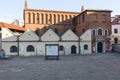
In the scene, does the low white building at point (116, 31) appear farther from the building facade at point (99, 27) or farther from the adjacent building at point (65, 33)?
the adjacent building at point (65, 33)

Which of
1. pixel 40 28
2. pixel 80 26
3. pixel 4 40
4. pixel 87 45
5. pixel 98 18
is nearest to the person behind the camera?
pixel 4 40

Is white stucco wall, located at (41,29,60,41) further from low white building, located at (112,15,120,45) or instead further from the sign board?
low white building, located at (112,15,120,45)

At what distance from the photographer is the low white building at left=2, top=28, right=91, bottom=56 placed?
48.7m

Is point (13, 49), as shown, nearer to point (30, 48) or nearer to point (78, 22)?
point (30, 48)

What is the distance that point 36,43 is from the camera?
162 ft

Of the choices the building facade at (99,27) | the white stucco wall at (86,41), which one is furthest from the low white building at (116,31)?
the white stucco wall at (86,41)

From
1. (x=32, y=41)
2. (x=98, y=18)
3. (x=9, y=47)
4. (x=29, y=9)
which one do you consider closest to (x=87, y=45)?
(x=98, y=18)

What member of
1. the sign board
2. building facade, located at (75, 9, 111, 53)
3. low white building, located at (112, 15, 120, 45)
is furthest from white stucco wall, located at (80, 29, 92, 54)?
low white building, located at (112, 15, 120, 45)

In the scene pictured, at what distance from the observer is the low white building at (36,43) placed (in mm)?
48688

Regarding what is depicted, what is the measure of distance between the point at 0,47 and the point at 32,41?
715 centimetres

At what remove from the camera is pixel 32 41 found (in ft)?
162

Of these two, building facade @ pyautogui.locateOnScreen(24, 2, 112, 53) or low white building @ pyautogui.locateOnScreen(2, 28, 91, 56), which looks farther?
building facade @ pyautogui.locateOnScreen(24, 2, 112, 53)

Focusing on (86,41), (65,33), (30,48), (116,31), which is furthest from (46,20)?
(116,31)

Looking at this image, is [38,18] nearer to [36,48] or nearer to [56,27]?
[56,27]
